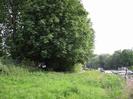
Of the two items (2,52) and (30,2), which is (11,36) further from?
(30,2)

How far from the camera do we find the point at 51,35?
115ft

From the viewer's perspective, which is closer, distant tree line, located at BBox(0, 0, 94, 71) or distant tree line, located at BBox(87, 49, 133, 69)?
distant tree line, located at BBox(0, 0, 94, 71)

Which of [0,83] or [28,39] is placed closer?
[0,83]

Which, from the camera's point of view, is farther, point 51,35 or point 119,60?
point 119,60

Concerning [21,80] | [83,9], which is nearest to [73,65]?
[83,9]

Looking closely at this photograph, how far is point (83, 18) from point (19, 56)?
8257 mm

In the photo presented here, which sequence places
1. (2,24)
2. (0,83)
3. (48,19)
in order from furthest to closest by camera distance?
1. (2,24)
2. (48,19)
3. (0,83)

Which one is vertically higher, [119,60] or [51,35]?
[119,60]

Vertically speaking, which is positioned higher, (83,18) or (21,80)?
(83,18)

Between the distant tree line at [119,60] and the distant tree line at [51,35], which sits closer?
the distant tree line at [51,35]

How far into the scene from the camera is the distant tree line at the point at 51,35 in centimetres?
3562

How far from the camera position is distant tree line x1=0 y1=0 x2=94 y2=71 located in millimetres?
35625

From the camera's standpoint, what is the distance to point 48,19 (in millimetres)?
36125

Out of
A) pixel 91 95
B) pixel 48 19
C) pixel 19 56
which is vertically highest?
pixel 48 19
